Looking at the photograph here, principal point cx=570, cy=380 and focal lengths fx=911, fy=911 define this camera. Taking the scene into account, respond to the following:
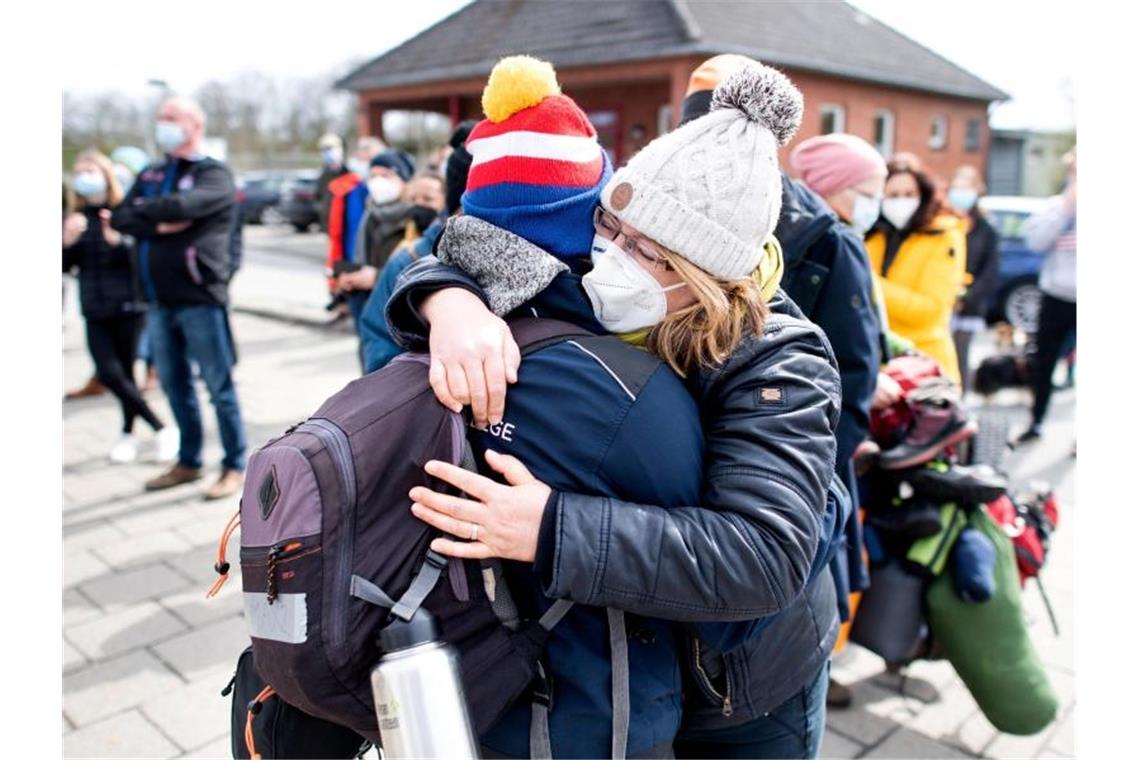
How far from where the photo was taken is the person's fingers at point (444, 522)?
112 centimetres

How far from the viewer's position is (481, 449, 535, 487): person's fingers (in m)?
1.14

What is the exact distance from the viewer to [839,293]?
2260 millimetres

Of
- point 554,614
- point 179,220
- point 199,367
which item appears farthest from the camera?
point 199,367

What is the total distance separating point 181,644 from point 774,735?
2.53 meters

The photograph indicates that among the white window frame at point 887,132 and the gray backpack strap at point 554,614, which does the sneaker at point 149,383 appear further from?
the white window frame at point 887,132

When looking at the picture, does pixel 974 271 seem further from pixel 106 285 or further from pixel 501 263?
pixel 501 263

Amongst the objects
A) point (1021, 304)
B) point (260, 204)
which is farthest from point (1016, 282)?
point (260, 204)

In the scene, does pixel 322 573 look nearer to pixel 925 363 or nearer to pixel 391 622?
pixel 391 622

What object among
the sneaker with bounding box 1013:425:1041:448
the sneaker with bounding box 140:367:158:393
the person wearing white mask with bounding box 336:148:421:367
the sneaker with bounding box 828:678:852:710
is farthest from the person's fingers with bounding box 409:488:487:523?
the sneaker with bounding box 140:367:158:393

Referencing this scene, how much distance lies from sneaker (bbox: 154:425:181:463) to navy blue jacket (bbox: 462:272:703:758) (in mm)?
→ 4725

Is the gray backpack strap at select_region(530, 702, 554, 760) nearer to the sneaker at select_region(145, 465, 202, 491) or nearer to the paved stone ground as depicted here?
the paved stone ground

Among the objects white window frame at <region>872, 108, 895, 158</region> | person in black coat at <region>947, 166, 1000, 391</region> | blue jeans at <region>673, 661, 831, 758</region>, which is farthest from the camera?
white window frame at <region>872, 108, 895, 158</region>

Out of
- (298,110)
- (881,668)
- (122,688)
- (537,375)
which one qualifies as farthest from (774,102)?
(298,110)

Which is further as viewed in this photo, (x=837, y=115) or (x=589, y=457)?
(x=837, y=115)
